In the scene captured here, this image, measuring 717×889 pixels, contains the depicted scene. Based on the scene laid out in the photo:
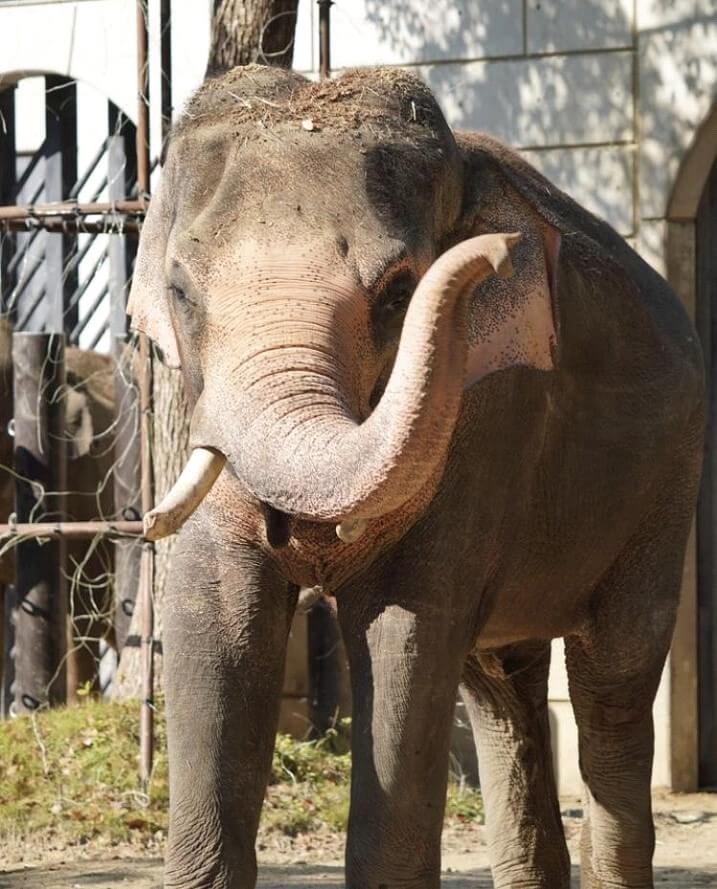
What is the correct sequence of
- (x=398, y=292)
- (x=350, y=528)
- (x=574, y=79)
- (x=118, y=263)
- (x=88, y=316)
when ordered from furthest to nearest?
(x=88, y=316) → (x=118, y=263) → (x=574, y=79) → (x=398, y=292) → (x=350, y=528)

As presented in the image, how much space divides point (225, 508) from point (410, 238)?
27.1 inches

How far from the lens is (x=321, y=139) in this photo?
405 cm

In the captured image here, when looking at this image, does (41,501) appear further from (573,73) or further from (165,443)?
(573,73)

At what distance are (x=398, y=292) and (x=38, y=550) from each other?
5466 mm

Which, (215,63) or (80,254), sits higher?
(215,63)

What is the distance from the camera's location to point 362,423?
355cm

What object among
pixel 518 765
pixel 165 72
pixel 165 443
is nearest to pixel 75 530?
pixel 165 443

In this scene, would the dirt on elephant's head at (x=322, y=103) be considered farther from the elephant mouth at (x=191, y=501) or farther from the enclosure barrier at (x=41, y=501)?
the enclosure barrier at (x=41, y=501)

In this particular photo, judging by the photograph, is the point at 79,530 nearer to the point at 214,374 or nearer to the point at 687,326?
the point at 687,326

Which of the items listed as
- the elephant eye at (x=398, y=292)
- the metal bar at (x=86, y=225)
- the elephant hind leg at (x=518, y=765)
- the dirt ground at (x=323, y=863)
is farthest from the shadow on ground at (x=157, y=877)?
the elephant eye at (x=398, y=292)

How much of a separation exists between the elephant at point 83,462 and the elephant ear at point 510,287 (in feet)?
19.5

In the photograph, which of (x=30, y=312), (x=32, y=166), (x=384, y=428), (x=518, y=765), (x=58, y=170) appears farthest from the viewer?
(x=30, y=312)

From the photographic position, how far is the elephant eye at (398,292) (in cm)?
394

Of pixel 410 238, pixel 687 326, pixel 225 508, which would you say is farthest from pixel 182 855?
pixel 687 326
